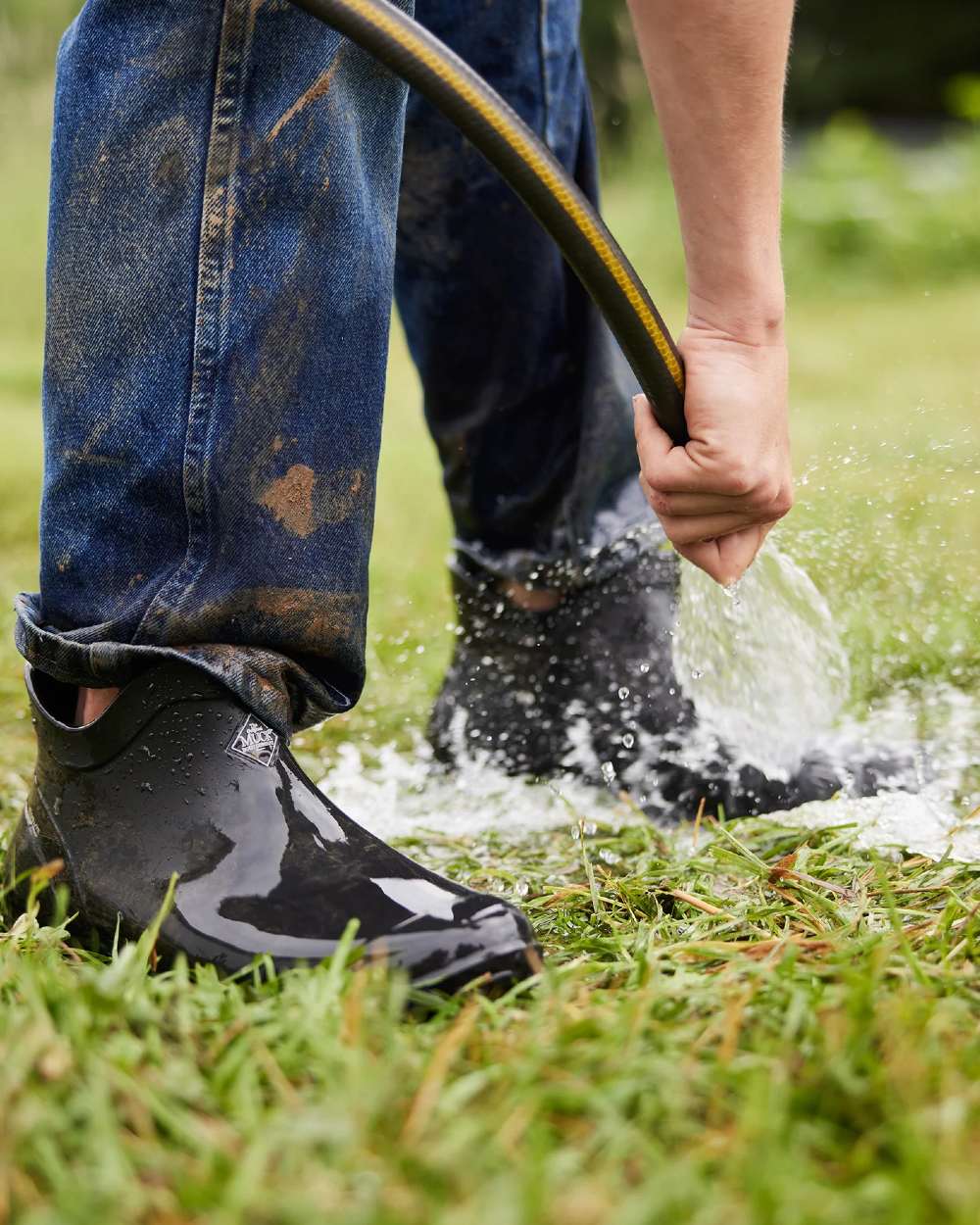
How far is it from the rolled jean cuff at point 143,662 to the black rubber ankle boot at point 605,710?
0.54 m

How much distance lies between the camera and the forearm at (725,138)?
91 centimetres

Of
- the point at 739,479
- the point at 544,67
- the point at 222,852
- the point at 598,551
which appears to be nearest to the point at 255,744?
the point at 222,852

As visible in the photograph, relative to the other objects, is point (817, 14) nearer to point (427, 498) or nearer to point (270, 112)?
point (427, 498)

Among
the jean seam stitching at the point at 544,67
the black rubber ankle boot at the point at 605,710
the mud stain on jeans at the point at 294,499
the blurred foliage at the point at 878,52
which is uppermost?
the blurred foliage at the point at 878,52

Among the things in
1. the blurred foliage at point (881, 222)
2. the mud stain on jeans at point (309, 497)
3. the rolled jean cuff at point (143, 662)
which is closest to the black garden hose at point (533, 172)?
the mud stain on jeans at point (309, 497)

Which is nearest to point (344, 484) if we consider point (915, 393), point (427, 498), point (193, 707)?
point (193, 707)

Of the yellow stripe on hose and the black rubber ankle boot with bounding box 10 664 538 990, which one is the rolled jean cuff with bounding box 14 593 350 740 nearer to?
the black rubber ankle boot with bounding box 10 664 538 990

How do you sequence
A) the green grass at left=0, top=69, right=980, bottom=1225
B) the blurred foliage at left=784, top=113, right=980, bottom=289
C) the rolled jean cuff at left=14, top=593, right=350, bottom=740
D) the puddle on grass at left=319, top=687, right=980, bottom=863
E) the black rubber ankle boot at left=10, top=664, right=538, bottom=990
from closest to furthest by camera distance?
the green grass at left=0, top=69, right=980, bottom=1225 → the black rubber ankle boot at left=10, top=664, right=538, bottom=990 → the rolled jean cuff at left=14, top=593, right=350, bottom=740 → the puddle on grass at left=319, top=687, right=980, bottom=863 → the blurred foliage at left=784, top=113, right=980, bottom=289

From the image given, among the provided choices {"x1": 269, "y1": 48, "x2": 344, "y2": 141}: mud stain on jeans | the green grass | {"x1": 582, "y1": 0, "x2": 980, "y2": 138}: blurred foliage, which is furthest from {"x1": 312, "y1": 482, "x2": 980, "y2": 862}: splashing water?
{"x1": 582, "y1": 0, "x2": 980, "y2": 138}: blurred foliage

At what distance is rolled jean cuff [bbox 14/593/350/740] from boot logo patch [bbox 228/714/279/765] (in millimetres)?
11

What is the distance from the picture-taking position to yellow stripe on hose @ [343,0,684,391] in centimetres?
91

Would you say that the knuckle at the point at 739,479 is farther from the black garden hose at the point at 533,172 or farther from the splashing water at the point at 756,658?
the splashing water at the point at 756,658

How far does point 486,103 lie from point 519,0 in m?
0.61

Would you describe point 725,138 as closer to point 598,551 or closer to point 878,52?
point 598,551
